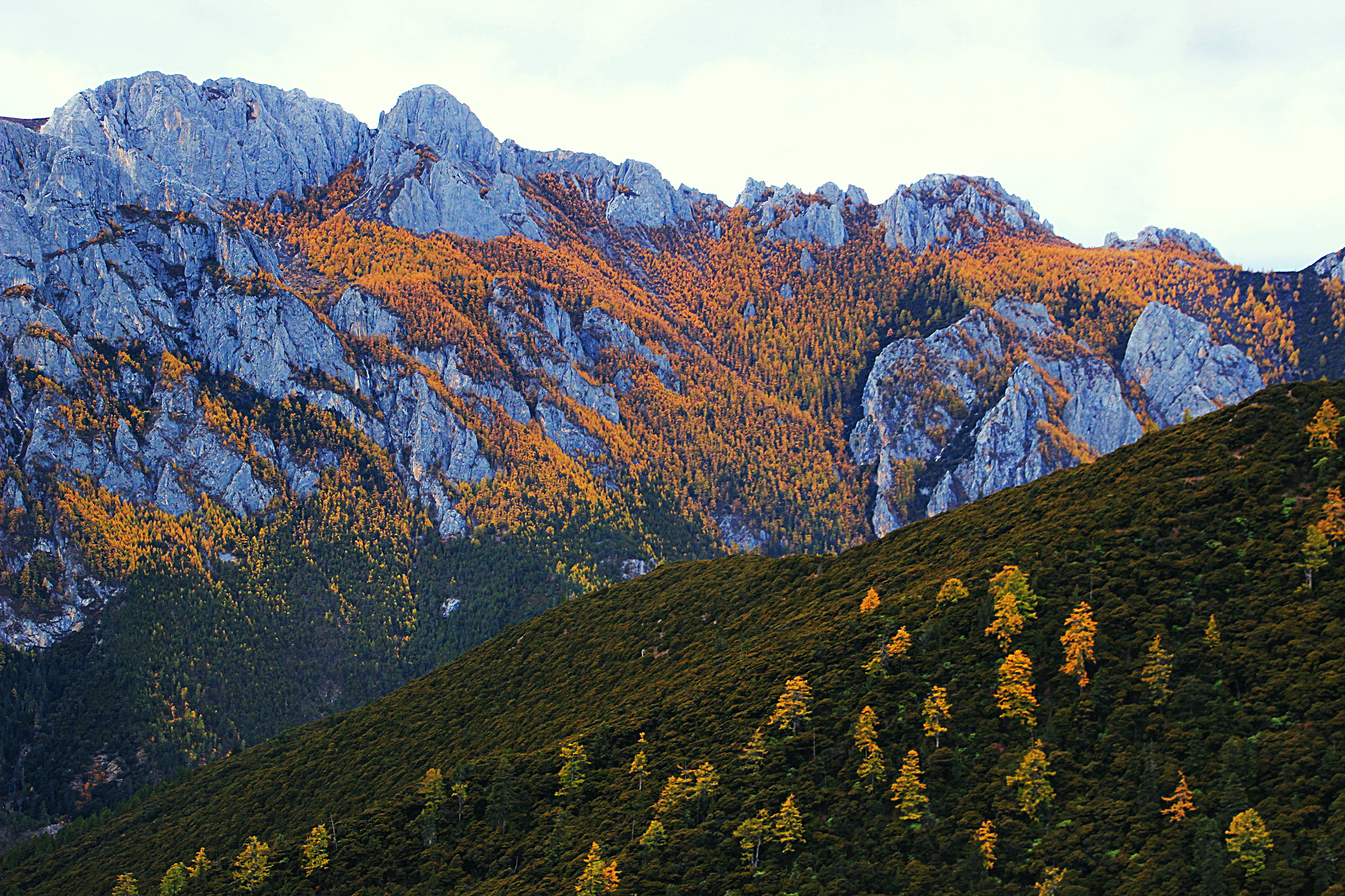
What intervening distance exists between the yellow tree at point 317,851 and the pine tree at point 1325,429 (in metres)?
131

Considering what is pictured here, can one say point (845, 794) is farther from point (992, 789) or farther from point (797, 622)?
point (797, 622)

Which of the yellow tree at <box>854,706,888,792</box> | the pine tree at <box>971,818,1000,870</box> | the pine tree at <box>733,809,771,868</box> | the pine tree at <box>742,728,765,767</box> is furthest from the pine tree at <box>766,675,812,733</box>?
the pine tree at <box>971,818,1000,870</box>

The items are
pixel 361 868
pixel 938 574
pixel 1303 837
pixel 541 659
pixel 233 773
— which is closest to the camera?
pixel 1303 837

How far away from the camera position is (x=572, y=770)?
109500 mm

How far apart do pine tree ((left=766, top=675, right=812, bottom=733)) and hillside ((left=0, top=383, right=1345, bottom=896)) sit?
158 centimetres

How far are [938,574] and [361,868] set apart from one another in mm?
86339

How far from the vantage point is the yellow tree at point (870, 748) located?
8312 centimetres

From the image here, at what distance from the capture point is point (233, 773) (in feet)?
611

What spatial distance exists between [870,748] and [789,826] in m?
11.7

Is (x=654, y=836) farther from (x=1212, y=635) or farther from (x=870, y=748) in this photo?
(x=1212, y=635)

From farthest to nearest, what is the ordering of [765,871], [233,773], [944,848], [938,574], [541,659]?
[233,773] < [541,659] < [938,574] < [765,871] < [944,848]

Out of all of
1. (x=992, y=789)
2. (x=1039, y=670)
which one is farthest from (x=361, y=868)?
(x=1039, y=670)

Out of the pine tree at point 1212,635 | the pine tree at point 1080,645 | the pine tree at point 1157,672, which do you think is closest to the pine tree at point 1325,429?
the pine tree at point 1212,635

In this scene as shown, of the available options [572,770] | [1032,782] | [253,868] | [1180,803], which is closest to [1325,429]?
[1180,803]
